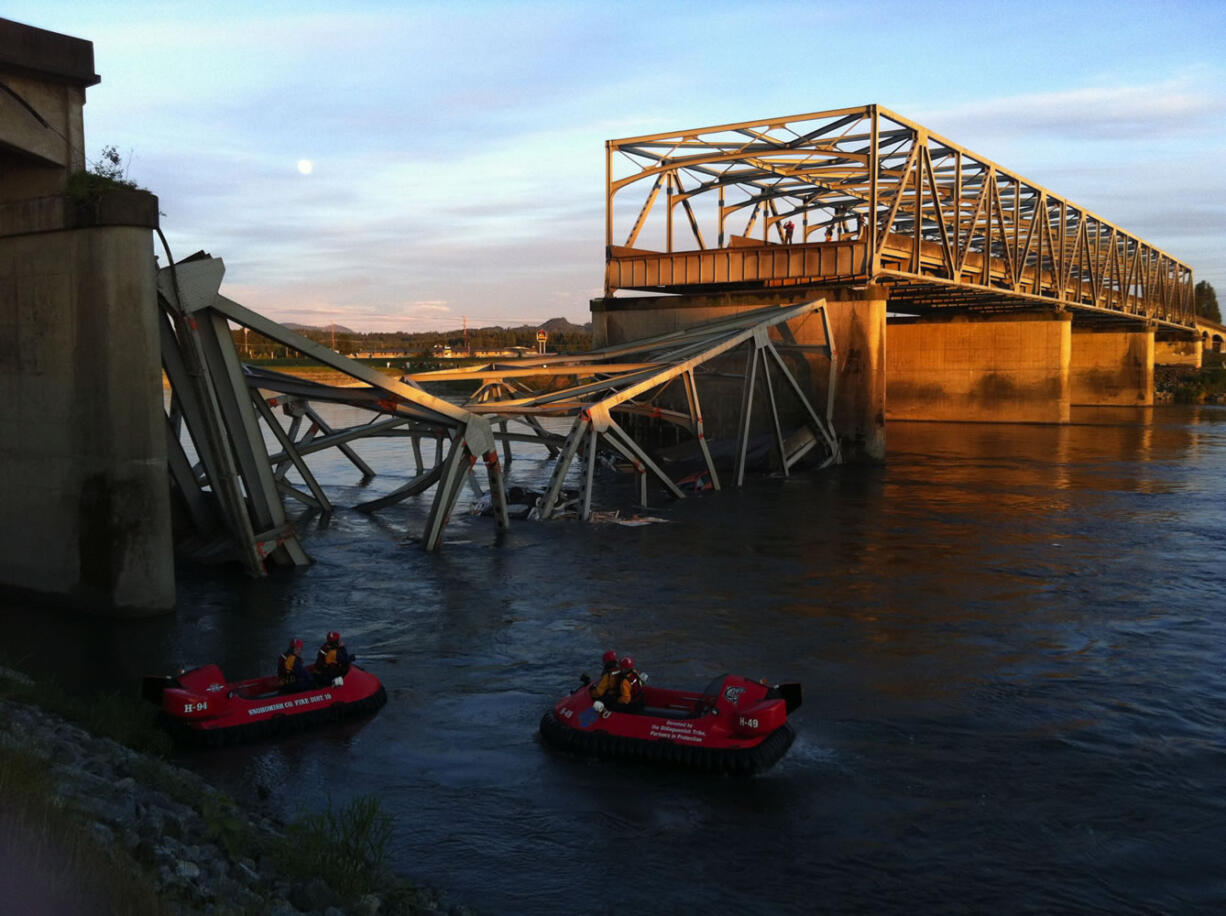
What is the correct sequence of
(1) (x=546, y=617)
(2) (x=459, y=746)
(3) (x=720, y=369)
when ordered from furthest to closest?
(3) (x=720, y=369)
(1) (x=546, y=617)
(2) (x=459, y=746)

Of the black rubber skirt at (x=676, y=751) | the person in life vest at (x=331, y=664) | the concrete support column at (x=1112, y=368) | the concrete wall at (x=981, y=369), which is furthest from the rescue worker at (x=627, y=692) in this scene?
the concrete support column at (x=1112, y=368)

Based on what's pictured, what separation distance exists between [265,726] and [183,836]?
5859 mm

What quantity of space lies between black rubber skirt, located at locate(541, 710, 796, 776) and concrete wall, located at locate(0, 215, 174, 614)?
35.3 feet

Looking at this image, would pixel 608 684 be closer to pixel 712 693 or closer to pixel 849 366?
pixel 712 693

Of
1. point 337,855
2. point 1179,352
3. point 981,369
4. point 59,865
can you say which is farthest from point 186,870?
point 1179,352

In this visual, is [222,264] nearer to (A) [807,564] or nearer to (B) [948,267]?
(A) [807,564]

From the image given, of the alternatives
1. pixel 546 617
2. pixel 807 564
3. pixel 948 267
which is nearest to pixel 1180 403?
pixel 948 267

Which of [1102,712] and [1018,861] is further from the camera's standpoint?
[1102,712]

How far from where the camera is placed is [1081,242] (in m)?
85.9

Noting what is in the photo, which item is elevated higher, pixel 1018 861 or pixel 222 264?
pixel 222 264

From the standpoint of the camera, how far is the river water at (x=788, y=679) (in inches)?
471

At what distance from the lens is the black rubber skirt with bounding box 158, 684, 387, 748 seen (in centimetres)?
1505

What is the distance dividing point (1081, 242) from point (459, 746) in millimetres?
84047

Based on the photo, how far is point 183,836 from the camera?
32.2 feet
